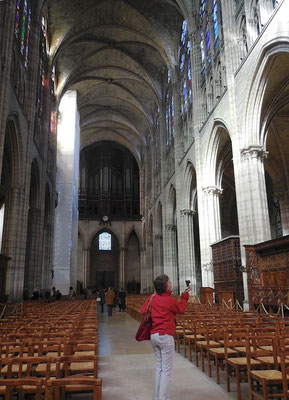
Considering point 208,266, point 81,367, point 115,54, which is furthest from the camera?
point 115,54

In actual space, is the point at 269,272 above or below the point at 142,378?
above

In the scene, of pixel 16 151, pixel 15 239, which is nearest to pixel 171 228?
pixel 15 239

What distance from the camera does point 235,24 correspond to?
1388 cm

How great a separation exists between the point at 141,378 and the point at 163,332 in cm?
189

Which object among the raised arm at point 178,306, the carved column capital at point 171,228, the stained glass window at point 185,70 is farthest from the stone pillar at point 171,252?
the raised arm at point 178,306

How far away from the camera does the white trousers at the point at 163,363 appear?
139 inches

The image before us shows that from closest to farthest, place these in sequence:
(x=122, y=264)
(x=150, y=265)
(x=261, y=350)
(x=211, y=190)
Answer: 1. (x=261, y=350)
2. (x=211, y=190)
3. (x=150, y=265)
4. (x=122, y=264)

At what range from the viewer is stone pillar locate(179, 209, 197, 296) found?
20562 mm

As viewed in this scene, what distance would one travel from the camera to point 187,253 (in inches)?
826

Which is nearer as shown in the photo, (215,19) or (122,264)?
(215,19)

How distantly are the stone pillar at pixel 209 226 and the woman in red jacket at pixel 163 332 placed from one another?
43.1 feet

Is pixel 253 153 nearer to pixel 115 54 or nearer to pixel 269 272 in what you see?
pixel 269 272

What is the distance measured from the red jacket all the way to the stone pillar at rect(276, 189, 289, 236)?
59.1 feet

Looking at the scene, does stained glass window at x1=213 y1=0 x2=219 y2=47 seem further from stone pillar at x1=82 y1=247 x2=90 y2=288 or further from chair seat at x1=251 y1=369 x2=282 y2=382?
stone pillar at x1=82 y1=247 x2=90 y2=288
